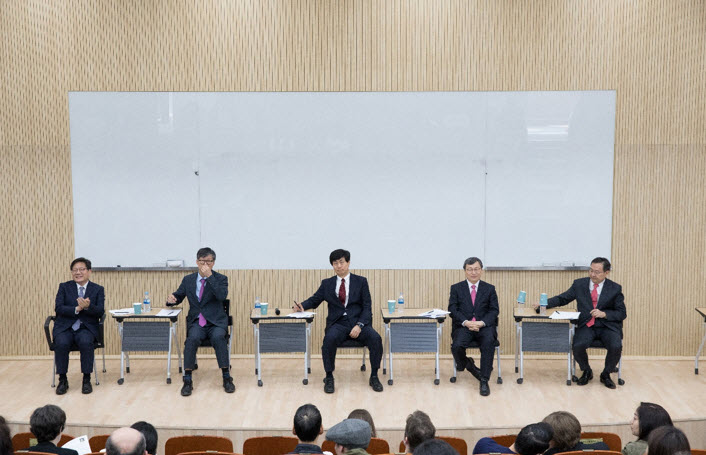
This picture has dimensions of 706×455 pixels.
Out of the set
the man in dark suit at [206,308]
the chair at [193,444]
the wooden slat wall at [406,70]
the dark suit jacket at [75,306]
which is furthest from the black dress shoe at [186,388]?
the chair at [193,444]

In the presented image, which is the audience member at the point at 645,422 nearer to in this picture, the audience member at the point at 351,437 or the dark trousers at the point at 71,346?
the audience member at the point at 351,437

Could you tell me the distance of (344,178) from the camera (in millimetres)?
7754

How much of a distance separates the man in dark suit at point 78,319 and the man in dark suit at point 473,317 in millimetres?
3711

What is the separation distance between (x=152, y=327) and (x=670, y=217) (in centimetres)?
601

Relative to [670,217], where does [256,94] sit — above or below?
above

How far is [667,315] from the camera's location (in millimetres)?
7723

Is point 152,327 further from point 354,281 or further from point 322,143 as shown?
point 322,143

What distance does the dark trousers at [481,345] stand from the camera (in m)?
6.59

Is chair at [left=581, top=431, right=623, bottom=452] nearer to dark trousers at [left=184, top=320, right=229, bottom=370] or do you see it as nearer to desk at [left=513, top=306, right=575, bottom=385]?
desk at [left=513, top=306, right=575, bottom=385]

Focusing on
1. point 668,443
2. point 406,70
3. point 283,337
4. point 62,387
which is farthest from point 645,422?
point 62,387

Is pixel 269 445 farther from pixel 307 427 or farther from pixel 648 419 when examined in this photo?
pixel 648 419

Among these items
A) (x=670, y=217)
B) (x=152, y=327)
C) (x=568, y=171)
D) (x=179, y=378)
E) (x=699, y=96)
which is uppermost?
(x=699, y=96)

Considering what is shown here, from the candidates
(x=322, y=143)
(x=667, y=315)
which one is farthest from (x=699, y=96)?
(x=322, y=143)

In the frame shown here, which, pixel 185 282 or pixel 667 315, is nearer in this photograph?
pixel 185 282
